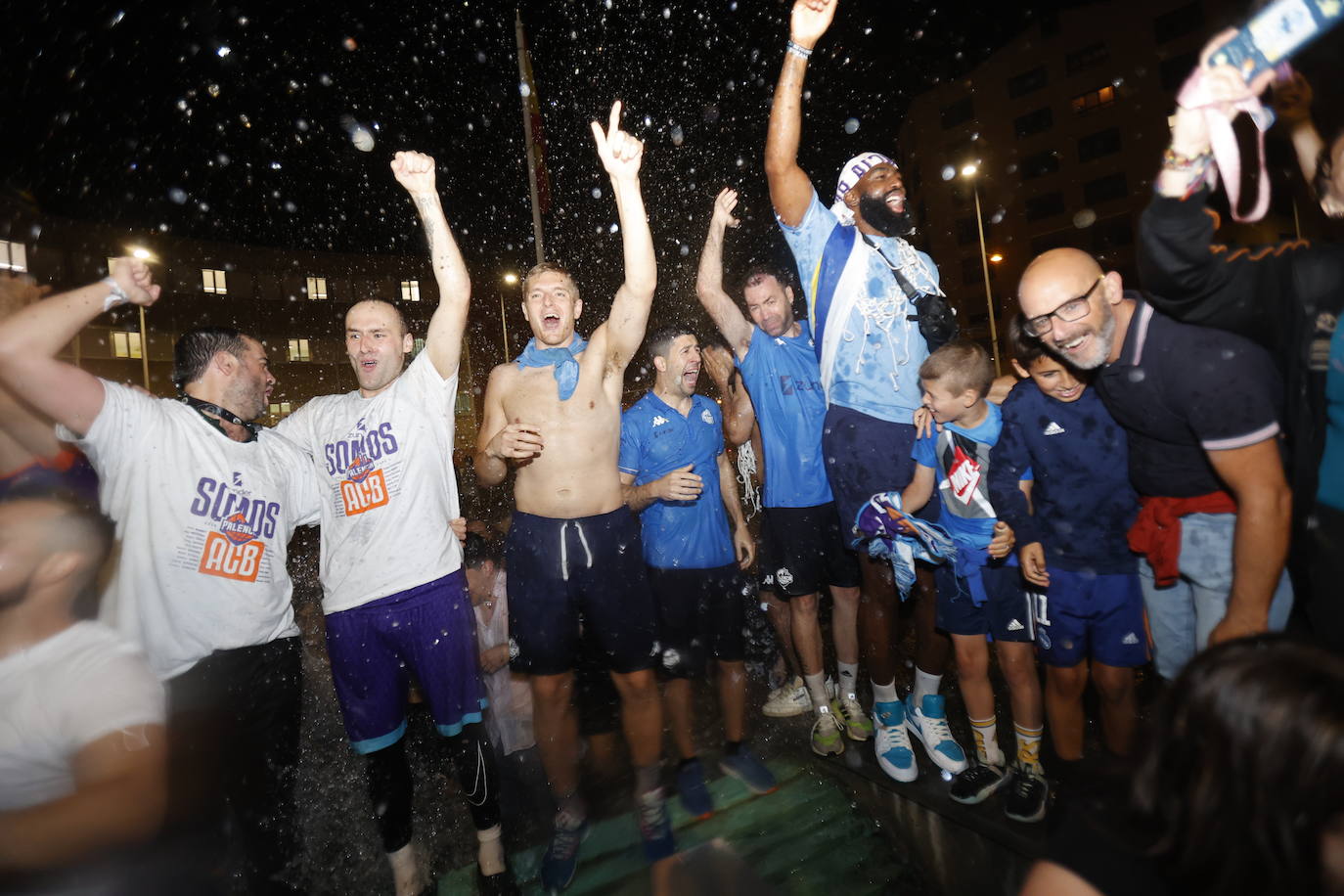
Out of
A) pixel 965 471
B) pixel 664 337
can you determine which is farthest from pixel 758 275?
pixel 965 471

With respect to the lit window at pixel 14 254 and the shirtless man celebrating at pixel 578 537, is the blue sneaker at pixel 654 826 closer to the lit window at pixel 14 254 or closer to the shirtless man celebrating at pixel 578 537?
the shirtless man celebrating at pixel 578 537

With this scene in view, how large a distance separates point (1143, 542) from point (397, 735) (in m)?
3.52

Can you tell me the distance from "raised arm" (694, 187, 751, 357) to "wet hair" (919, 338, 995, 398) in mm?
1225

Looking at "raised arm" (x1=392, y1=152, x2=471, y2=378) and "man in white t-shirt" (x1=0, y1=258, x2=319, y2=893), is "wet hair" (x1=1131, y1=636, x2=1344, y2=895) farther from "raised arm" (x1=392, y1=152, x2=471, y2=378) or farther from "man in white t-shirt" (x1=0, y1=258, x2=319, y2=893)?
"man in white t-shirt" (x1=0, y1=258, x2=319, y2=893)

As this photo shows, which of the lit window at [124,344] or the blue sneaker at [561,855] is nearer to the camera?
the blue sneaker at [561,855]

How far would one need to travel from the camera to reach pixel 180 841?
2.15 metres

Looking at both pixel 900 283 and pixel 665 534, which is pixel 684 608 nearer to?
pixel 665 534

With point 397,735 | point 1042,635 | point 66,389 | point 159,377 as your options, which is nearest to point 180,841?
point 397,735

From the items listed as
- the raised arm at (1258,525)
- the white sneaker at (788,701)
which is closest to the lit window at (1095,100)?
the white sneaker at (788,701)

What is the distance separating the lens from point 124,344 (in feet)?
87.6

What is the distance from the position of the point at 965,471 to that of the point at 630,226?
209 cm

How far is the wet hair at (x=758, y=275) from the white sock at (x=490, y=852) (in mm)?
3331

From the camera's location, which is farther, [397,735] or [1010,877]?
[397,735]

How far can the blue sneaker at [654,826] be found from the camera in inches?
119
